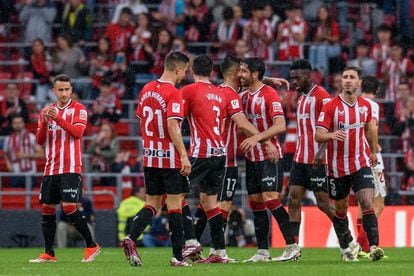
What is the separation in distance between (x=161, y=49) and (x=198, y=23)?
1.51 meters

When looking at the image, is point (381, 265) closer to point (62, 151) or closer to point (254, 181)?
point (254, 181)

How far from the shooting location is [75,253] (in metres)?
19.7

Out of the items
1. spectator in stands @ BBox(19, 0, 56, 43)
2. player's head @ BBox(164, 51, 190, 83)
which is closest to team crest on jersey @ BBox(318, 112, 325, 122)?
player's head @ BBox(164, 51, 190, 83)

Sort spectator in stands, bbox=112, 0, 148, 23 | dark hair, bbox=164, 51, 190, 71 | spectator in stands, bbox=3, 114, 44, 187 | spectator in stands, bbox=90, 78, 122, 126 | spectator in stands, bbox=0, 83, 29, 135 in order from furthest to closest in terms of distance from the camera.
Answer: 1. spectator in stands, bbox=112, 0, 148, 23
2. spectator in stands, bbox=90, 78, 122, 126
3. spectator in stands, bbox=0, 83, 29, 135
4. spectator in stands, bbox=3, 114, 44, 187
5. dark hair, bbox=164, 51, 190, 71

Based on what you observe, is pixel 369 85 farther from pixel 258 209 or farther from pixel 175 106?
pixel 175 106

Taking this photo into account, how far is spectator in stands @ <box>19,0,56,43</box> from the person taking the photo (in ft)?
93.1

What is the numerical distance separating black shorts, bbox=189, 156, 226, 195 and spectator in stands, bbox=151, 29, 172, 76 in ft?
36.7

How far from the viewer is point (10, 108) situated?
25656mm

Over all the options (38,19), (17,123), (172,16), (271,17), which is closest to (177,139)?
(17,123)

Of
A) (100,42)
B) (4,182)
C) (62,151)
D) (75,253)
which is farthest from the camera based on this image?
(100,42)

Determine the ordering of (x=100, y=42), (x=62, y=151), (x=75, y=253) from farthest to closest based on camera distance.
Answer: (x=100, y=42), (x=75, y=253), (x=62, y=151)

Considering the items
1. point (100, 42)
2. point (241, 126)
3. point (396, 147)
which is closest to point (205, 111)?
point (241, 126)

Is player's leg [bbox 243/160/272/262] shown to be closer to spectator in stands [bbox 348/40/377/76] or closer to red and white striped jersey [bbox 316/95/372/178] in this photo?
red and white striped jersey [bbox 316/95/372/178]

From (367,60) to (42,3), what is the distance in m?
7.14
